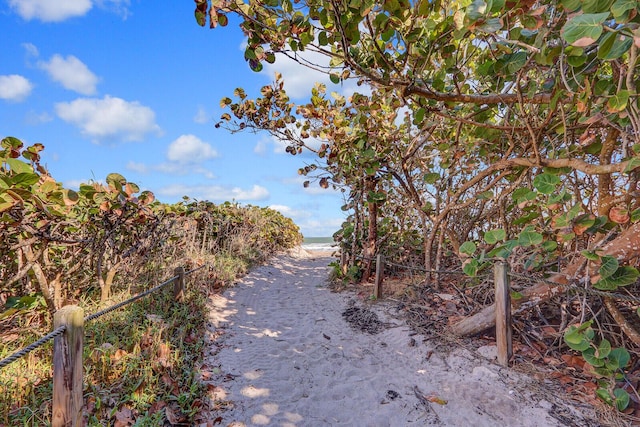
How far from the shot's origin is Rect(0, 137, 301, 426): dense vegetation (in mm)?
2805

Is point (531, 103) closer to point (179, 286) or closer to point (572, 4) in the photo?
point (572, 4)

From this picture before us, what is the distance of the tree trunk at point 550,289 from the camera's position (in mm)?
3033

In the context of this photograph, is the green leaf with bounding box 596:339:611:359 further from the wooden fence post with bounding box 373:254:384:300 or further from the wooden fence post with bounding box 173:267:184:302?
the wooden fence post with bounding box 173:267:184:302

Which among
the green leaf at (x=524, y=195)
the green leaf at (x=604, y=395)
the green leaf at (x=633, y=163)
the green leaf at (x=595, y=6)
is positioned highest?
the green leaf at (x=595, y=6)

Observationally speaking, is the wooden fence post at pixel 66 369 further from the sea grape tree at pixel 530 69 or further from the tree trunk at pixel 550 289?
the tree trunk at pixel 550 289

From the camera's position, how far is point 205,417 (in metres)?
2.99

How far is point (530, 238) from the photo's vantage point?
312 cm

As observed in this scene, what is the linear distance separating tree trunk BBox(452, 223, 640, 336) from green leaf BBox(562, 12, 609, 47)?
2049 millimetres

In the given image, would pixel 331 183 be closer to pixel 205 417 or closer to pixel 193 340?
pixel 193 340

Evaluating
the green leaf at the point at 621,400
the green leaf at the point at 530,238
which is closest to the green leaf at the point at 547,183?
the green leaf at the point at 530,238

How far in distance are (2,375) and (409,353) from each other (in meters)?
4.27

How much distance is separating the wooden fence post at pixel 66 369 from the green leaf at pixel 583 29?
3.55 metres

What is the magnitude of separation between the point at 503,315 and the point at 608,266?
1.13 metres

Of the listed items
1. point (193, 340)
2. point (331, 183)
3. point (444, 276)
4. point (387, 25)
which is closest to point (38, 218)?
point (193, 340)
